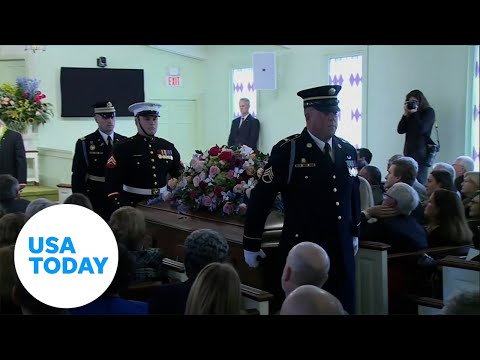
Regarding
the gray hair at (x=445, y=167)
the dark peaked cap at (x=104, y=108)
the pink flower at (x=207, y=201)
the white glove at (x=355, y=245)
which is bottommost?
the white glove at (x=355, y=245)

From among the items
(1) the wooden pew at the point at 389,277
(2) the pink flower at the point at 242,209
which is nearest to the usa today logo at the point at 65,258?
(2) the pink flower at the point at 242,209

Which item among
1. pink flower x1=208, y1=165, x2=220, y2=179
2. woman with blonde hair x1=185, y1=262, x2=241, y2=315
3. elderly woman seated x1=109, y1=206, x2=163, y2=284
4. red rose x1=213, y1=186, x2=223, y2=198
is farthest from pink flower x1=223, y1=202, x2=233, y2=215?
woman with blonde hair x1=185, y1=262, x2=241, y2=315

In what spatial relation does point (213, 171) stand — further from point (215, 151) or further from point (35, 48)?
point (35, 48)

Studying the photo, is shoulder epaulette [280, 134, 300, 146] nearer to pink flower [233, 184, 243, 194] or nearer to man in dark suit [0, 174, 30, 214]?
pink flower [233, 184, 243, 194]

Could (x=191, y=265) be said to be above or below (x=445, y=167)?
below

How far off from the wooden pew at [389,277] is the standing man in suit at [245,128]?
66cm

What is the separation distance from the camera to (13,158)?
3.28 m

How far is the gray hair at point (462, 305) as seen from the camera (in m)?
2.84

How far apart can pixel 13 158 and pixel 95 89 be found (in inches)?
17.2

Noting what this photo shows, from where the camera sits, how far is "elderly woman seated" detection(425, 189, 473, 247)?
3359 millimetres

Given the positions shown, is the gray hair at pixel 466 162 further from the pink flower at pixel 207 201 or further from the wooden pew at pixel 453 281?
the pink flower at pixel 207 201

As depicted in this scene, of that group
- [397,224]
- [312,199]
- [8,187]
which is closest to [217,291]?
[312,199]
